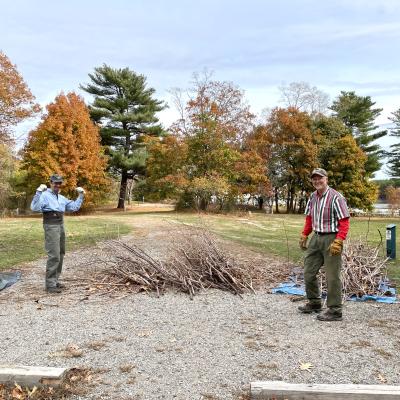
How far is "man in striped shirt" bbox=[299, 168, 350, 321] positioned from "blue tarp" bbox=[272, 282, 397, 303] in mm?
1261

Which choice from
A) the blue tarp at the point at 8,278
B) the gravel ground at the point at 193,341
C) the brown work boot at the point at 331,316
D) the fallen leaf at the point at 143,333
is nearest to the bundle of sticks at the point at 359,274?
the gravel ground at the point at 193,341

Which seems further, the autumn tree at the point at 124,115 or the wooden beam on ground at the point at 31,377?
the autumn tree at the point at 124,115

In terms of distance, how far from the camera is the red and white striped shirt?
5.07 m

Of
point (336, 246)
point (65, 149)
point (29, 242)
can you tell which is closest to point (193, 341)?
point (336, 246)

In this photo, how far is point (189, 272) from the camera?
23.1 ft

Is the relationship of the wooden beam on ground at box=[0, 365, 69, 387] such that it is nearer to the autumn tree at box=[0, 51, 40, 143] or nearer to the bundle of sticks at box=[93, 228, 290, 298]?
the bundle of sticks at box=[93, 228, 290, 298]

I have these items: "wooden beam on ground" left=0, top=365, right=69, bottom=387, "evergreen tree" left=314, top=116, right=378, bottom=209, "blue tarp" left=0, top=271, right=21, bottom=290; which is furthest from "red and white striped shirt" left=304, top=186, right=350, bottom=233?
"evergreen tree" left=314, top=116, right=378, bottom=209

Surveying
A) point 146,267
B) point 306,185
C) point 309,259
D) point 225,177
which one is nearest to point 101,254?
point 146,267

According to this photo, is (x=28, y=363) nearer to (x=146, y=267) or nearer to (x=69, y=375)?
(x=69, y=375)

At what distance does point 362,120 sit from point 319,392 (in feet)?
141

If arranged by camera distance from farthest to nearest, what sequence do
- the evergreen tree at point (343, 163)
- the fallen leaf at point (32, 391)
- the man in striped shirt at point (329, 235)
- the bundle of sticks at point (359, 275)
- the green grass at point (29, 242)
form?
the evergreen tree at point (343, 163) < the green grass at point (29, 242) < the bundle of sticks at point (359, 275) < the man in striped shirt at point (329, 235) < the fallen leaf at point (32, 391)

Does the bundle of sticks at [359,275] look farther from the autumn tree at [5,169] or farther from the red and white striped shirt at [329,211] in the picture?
the autumn tree at [5,169]

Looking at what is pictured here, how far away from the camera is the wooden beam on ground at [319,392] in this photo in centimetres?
299

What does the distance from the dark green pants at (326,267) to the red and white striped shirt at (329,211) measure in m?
0.10
